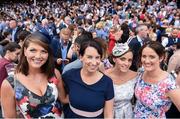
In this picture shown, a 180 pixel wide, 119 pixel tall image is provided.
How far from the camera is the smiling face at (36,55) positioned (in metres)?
2.59

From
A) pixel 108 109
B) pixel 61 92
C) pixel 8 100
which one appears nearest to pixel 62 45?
pixel 61 92

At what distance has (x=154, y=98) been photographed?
282cm

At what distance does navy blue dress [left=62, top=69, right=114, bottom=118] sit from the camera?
272cm

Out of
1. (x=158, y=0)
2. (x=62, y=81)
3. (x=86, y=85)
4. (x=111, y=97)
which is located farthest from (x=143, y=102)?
(x=158, y=0)

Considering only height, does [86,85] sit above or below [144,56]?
below

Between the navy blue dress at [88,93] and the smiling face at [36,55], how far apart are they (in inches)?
12.6

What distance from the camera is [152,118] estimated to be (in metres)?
2.89

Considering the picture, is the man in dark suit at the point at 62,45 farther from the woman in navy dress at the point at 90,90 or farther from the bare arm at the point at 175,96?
the bare arm at the point at 175,96

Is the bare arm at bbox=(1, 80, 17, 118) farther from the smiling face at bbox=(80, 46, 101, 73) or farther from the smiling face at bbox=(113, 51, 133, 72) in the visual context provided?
the smiling face at bbox=(113, 51, 133, 72)

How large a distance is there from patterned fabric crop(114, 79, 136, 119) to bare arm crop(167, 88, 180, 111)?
41 centimetres

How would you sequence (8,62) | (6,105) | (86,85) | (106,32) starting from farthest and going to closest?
1. (106,32)
2. (8,62)
3. (86,85)
4. (6,105)

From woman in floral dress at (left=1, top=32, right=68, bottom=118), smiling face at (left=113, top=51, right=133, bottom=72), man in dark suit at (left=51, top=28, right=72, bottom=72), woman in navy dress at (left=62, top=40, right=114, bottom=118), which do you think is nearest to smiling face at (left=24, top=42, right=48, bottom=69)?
woman in floral dress at (left=1, top=32, right=68, bottom=118)

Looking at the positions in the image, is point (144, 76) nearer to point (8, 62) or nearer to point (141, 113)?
point (141, 113)

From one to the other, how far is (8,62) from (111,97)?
7.21ft
